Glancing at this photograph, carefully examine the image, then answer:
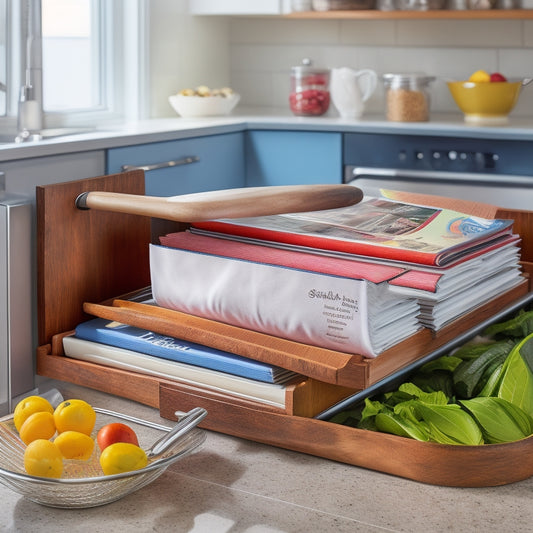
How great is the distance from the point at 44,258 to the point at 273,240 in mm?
288

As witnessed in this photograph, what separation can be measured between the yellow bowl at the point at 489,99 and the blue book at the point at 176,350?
217cm

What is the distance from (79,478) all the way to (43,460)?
0.11 ft

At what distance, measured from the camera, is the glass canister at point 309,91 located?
10.6ft

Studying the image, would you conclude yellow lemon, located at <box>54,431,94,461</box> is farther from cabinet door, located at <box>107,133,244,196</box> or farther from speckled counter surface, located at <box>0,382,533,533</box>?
cabinet door, located at <box>107,133,244,196</box>

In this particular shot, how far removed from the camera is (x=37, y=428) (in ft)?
2.63

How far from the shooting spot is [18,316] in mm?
1099

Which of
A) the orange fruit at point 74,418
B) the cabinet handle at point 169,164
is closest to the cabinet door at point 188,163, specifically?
the cabinet handle at point 169,164

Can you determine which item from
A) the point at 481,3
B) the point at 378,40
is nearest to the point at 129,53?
the point at 378,40

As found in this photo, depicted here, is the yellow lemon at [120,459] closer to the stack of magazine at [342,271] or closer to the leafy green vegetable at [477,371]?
the stack of magazine at [342,271]

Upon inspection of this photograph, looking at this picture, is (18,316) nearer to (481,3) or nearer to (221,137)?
(221,137)

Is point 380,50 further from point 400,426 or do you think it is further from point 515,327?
point 400,426

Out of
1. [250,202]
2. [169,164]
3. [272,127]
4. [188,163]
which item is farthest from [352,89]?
[250,202]

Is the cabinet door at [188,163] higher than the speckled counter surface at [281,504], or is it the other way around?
the cabinet door at [188,163]

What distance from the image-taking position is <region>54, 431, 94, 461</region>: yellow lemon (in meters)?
0.77
